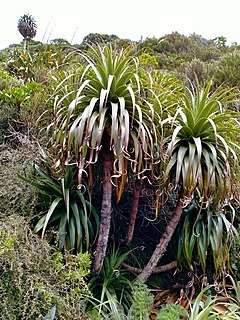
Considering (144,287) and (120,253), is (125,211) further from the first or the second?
(144,287)

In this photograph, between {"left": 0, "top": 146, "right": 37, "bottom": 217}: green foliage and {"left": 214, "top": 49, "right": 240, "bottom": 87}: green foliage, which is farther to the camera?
{"left": 214, "top": 49, "right": 240, "bottom": 87}: green foliage

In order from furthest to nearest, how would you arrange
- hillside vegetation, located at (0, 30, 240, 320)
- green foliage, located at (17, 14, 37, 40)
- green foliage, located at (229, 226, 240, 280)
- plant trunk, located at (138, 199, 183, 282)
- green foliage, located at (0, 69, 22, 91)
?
green foliage, located at (17, 14, 37, 40) < green foliage, located at (0, 69, 22, 91) < green foliage, located at (229, 226, 240, 280) < plant trunk, located at (138, 199, 183, 282) < hillside vegetation, located at (0, 30, 240, 320)

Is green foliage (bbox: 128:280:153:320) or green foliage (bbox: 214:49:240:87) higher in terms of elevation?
green foliage (bbox: 214:49:240:87)

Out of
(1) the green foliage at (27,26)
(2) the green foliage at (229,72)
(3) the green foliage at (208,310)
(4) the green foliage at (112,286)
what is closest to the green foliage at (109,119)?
(4) the green foliage at (112,286)

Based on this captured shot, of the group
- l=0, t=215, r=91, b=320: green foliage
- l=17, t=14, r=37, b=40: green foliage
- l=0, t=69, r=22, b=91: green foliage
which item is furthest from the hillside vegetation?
l=17, t=14, r=37, b=40: green foliage

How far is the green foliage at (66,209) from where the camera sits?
258cm

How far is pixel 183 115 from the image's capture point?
255 centimetres

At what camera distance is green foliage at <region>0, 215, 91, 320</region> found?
6.75ft

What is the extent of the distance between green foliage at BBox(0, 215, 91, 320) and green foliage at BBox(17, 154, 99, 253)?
0.62 ft

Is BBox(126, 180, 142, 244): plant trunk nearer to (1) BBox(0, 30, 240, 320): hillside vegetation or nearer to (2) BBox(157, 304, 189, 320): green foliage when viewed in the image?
(1) BBox(0, 30, 240, 320): hillside vegetation

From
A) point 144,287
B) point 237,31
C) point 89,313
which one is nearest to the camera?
point 89,313

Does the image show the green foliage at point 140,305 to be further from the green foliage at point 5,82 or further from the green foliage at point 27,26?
the green foliage at point 27,26

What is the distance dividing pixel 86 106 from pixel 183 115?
761 millimetres

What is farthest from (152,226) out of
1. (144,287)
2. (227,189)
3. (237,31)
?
(237,31)
